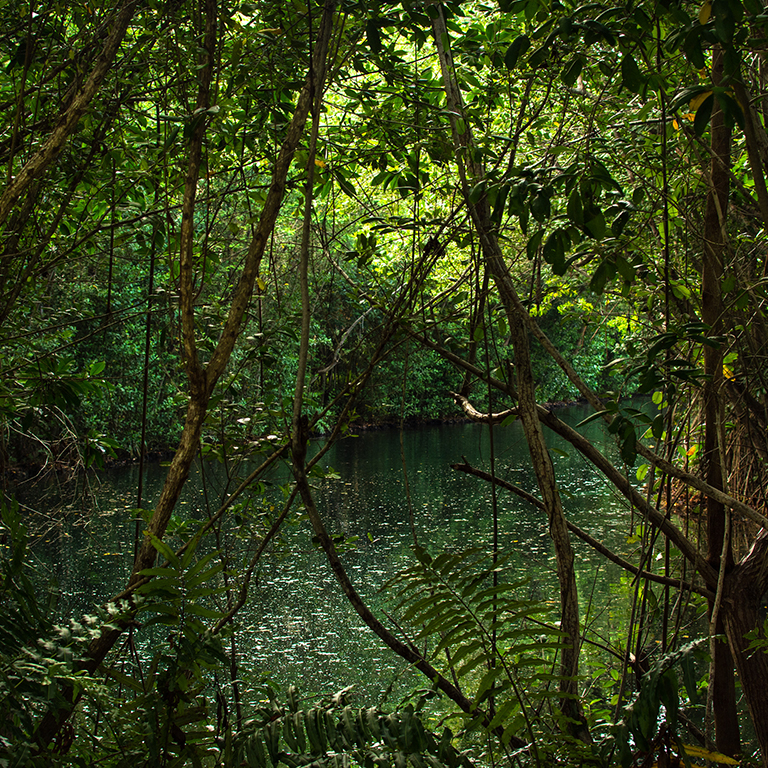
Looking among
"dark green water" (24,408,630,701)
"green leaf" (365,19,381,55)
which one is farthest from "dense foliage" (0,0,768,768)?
"dark green water" (24,408,630,701)

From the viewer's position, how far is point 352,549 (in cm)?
388

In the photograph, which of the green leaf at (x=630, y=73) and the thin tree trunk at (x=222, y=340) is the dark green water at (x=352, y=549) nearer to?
the thin tree trunk at (x=222, y=340)

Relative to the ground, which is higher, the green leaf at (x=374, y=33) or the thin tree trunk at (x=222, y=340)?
the green leaf at (x=374, y=33)

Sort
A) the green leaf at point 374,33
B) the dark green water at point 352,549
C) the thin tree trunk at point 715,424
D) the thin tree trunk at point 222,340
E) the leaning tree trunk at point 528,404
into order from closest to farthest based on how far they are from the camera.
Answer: the thin tree trunk at point 222,340 → the green leaf at point 374,33 → the leaning tree trunk at point 528,404 → the thin tree trunk at point 715,424 → the dark green water at point 352,549

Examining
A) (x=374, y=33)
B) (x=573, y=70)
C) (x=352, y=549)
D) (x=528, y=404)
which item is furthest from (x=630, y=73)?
(x=352, y=549)

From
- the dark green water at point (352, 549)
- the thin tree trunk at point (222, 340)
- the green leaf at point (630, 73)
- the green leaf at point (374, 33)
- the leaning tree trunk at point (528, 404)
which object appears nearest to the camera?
the green leaf at point (630, 73)

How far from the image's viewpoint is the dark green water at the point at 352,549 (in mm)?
5164

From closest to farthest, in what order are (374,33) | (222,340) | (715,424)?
1. (222,340)
2. (374,33)
3. (715,424)

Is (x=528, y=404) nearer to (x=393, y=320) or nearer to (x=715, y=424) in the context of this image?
(x=393, y=320)

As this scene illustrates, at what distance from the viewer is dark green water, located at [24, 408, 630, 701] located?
5.16 meters

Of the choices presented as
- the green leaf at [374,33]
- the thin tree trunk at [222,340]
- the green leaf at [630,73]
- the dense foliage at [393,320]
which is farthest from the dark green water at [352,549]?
the green leaf at [630,73]

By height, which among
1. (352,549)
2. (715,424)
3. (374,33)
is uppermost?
(374,33)

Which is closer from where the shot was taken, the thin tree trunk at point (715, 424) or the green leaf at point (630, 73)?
the green leaf at point (630, 73)

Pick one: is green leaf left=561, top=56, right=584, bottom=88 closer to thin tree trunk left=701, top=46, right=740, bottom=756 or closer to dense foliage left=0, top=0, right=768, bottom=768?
dense foliage left=0, top=0, right=768, bottom=768
